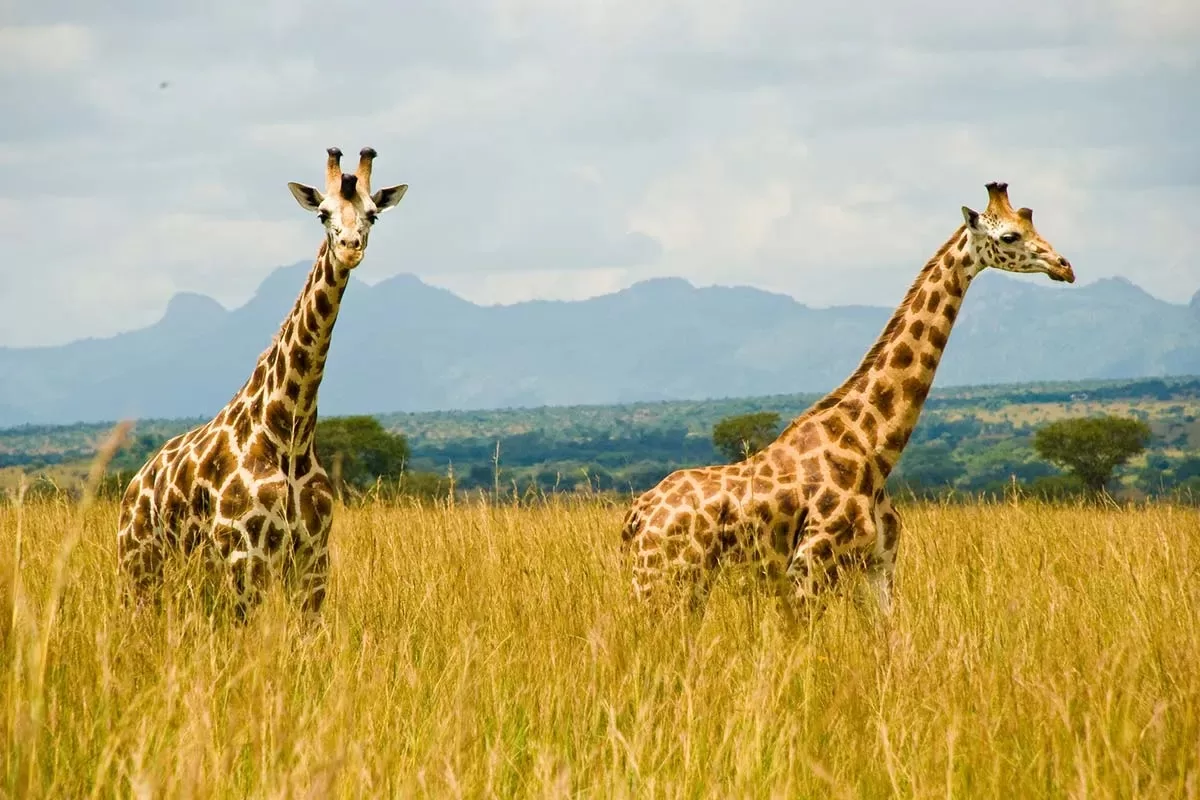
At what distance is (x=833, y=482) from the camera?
7.00 m

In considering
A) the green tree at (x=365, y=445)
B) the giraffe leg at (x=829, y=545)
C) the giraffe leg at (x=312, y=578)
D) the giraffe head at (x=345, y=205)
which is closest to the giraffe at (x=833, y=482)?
the giraffe leg at (x=829, y=545)

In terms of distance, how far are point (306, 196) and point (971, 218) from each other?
11.9 ft

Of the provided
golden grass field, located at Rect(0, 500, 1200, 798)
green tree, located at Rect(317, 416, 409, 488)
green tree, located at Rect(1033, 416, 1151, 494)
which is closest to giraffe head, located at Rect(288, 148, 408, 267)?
golden grass field, located at Rect(0, 500, 1200, 798)

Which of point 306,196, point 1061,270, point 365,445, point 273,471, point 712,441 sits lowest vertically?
point 712,441

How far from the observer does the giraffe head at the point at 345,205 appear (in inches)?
231

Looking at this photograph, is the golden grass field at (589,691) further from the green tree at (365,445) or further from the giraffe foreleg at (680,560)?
the green tree at (365,445)

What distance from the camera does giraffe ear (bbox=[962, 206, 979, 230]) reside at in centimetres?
745

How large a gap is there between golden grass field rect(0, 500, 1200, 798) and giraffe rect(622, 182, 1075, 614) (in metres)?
0.21

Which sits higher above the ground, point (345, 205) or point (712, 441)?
point (345, 205)

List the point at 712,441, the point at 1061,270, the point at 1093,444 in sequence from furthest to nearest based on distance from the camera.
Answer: the point at 712,441 → the point at 1093,444 → the point at 1061,270

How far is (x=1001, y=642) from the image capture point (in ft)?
20.2

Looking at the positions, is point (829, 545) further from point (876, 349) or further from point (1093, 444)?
point (1093, 444)

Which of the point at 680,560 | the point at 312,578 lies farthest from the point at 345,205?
the point at 680,560

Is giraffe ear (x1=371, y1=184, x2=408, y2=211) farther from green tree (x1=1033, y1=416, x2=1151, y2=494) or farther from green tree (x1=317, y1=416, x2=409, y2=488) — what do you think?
green tree (x1=1033, y1=416, x2=1151, y2=494)
